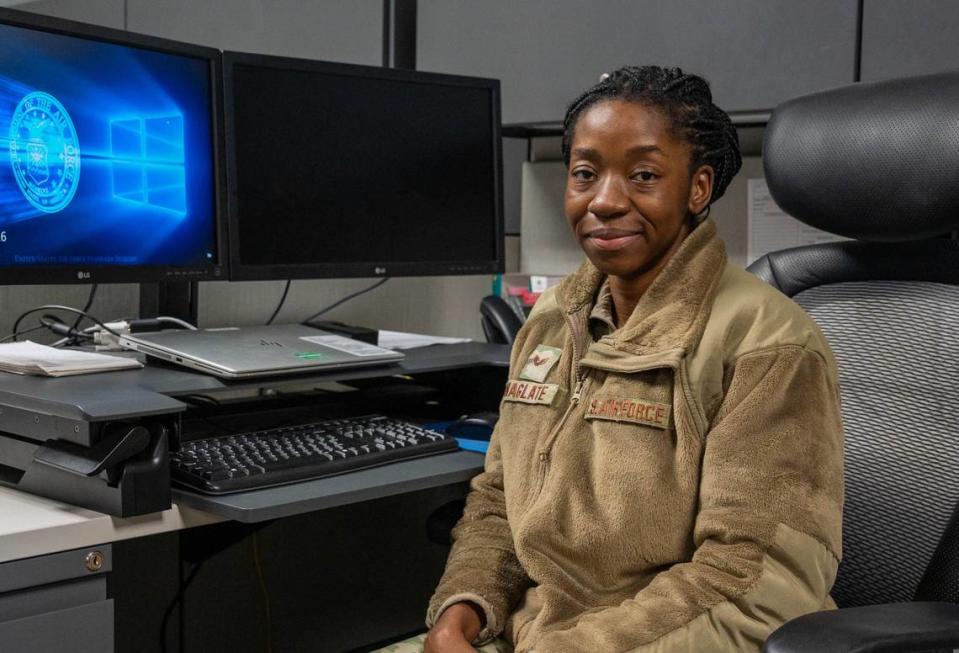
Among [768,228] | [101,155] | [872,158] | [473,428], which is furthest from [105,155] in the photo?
[768,228]

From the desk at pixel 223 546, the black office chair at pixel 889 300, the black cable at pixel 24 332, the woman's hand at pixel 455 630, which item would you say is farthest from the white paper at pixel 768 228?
the black cable at pixel 24 332

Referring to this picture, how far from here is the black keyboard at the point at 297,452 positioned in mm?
1204

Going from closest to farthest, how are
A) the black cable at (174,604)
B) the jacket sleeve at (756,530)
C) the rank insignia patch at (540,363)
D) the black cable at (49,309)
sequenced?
1. the jacket sleeve at (756,530)
2. the rank insignia patch at (540,363)
3. the black cable at (49,309)
4. the black cable at (174,604)

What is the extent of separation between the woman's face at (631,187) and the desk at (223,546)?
36cm

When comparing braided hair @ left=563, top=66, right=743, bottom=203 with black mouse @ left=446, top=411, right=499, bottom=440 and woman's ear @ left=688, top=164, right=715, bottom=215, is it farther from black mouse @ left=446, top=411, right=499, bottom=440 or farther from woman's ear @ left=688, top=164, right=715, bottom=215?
black mouse @ left=446, top=411, right=499, bottom=440

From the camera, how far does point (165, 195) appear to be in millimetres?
1521

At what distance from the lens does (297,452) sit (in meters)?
1.31

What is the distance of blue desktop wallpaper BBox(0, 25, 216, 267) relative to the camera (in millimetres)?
1363

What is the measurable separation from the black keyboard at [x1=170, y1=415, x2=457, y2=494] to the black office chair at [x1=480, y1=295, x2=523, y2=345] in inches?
15.2

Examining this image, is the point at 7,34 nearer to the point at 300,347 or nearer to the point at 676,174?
the point at 300,347

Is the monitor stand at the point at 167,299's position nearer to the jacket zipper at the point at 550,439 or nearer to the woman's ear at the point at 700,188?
the jacket zipper at the point at 550,439

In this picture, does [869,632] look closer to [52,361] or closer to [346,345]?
[346,345]

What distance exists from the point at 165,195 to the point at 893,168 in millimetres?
943

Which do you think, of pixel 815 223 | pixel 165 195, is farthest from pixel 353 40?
pixel 815 223
